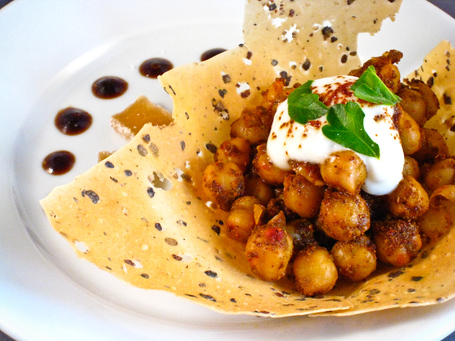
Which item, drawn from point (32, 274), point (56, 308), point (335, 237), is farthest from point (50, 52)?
point (335, 237)

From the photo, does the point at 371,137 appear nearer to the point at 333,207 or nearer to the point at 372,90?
the point at 372,90

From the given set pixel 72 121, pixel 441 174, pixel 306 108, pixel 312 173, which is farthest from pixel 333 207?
pixel 72 121

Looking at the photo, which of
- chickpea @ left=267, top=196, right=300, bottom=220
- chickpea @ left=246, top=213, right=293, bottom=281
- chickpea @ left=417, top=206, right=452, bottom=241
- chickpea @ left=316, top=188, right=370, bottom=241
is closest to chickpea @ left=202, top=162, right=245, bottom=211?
chickpea @ left=267, top=196, right=300, bottom=220

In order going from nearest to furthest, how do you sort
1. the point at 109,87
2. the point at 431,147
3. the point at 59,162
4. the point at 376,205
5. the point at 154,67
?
1. the point at 376,205
2. the point at 431,147
3. the point at 59,162
4. the point at 109,87
5. the point at 154,67

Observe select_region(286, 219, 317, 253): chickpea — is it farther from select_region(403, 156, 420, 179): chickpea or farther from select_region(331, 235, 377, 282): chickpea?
select_region(403, 156, 420, 179): chickpea

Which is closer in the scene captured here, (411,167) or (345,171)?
(345,171)

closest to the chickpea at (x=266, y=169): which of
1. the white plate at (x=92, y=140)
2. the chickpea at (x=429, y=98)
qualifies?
the white plate at (x=92, y=140)
